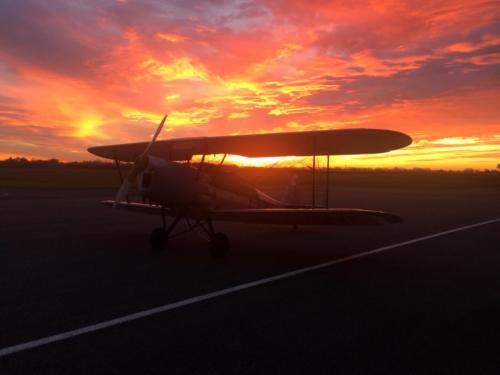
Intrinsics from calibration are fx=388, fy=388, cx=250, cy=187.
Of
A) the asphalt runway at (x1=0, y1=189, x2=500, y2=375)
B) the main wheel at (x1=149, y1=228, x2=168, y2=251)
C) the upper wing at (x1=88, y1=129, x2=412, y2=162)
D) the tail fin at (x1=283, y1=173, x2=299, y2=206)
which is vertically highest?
the upper wing at (x1=88, y1=129, x2=412, y2=162)

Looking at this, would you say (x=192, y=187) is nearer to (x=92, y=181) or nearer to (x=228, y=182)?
(x=228, y=182)

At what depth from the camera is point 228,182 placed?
903cm

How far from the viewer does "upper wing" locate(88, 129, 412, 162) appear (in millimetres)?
7832

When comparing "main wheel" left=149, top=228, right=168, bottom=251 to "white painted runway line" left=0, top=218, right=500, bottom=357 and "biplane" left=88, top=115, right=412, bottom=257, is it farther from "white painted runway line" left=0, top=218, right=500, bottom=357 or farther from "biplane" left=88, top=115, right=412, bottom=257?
"white painted runway line" left=0, top=218, right=500, bottom=357

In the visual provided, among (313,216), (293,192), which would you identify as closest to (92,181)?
(293,192)

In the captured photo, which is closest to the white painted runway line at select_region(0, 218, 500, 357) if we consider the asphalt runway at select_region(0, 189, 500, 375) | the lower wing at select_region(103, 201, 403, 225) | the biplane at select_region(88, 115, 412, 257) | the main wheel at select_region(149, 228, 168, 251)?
the asphalt runway at select_region(0, 189, 500, 375)

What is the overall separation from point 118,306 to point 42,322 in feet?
2.86

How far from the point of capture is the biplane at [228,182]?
762 cm

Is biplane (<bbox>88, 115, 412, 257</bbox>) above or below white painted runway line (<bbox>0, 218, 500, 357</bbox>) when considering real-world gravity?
above

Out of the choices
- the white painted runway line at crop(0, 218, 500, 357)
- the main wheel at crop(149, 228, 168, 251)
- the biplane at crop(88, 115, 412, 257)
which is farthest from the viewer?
the main wheel at crop(149, 228, 168, 251)

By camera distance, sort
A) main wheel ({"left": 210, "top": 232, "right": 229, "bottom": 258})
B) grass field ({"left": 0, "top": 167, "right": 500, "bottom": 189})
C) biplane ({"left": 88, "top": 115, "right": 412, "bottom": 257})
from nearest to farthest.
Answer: biplane ({"left": 88, "top": 115, "right": 412, "bottom": 257})
main wheel ({"left": 210, "top": 232, "right": 229, "bottom": 258})
grass field ({"left": 0, "top": 167, "right": 500, "bottom": 189})

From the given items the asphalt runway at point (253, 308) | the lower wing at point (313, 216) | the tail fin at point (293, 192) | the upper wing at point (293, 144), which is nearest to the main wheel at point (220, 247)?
the asphalt runway at point (253, 308)

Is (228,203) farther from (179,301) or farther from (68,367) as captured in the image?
(68,367)

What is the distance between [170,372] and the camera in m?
3.26
